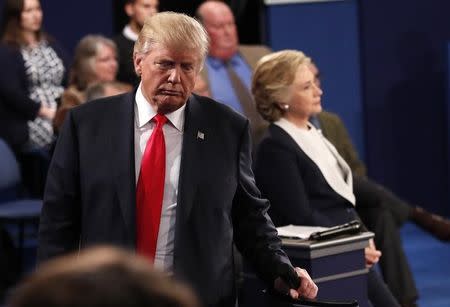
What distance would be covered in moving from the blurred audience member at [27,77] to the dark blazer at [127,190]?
384cm

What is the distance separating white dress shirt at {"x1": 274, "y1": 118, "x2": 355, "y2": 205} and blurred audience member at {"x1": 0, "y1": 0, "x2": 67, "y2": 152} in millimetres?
2481

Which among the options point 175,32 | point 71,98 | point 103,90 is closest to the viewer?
point 175,32

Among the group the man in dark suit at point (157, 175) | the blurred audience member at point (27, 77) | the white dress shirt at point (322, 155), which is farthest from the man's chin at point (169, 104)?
the blurred audience member at point (27, 77)

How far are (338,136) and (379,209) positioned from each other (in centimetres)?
46

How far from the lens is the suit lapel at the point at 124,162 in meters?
2.62

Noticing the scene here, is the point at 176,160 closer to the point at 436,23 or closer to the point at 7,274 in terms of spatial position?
the point at 7,274

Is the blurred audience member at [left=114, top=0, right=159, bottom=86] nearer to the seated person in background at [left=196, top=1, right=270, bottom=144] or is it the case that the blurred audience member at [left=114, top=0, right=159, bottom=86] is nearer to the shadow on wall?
the seated person in background at [left=196, top=1, right=270, bottom=144]

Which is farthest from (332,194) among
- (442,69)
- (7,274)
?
(442,69)

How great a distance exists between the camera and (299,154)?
4.23 meters

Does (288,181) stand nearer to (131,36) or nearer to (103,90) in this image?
(103,90)

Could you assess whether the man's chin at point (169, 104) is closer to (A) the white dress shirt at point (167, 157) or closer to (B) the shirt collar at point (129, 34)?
(A) the white dress shirt at point (167, 157)

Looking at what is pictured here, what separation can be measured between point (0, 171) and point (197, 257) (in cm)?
411

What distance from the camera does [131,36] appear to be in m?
6.58

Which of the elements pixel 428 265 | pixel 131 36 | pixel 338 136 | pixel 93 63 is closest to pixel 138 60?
pixel 338 136
